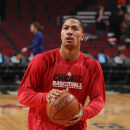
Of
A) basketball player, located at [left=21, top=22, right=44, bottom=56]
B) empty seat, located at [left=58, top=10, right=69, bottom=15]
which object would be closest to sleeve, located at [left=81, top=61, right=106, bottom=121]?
basketball player, located at [left=21, top=22, right=44, bottom=56]

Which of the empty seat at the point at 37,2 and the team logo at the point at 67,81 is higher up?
the empty seat at the point at 37,2

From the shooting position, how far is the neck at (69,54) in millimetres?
2398

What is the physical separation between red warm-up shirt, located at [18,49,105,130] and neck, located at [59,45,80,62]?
0.10 feet

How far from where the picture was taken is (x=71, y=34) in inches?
90.4

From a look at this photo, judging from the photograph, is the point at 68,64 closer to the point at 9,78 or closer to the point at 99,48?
the point at 9,78

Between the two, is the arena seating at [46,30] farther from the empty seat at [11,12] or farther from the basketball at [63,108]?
the basketball at [63,108]

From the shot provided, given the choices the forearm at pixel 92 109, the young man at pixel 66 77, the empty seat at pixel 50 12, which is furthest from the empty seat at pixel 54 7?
the forearm at pixel 92 109

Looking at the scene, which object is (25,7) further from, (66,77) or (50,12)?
(66,77)

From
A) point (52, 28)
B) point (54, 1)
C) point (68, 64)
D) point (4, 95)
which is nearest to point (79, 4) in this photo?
point (54, 1)

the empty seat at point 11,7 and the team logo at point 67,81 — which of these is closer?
the team logo at point 67,81

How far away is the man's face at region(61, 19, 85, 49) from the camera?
2.30m

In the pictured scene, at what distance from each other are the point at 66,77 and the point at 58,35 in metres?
9.56

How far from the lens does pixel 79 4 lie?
14633 mm

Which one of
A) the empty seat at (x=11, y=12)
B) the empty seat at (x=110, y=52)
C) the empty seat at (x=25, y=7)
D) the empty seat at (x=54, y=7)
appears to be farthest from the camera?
the empty seat at (x=54, y=7)
